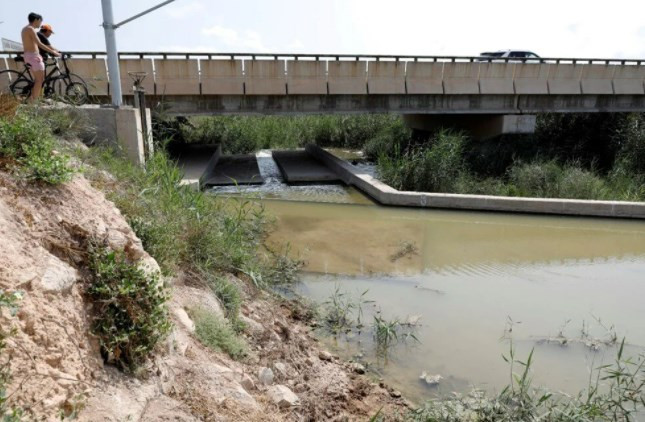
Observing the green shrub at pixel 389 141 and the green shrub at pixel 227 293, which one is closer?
the green shrub at pixel 227 293

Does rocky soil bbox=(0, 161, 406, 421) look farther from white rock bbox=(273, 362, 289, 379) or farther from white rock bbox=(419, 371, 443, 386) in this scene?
white rock bbox=(419, 371, 443, 386)

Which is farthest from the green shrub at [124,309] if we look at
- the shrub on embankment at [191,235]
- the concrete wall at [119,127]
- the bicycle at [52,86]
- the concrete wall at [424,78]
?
the concrete wall at [424,78]

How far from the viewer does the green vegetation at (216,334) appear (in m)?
4.02

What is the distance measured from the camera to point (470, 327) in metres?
5.60

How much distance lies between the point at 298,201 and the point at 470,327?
6.67 metres

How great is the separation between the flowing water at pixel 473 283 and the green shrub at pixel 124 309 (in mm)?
2358

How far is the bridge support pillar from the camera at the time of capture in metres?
15.6

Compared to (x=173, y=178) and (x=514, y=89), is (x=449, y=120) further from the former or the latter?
(x=173, y=178)

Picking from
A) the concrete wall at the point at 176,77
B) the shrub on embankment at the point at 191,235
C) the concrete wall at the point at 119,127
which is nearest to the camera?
the shrub on embankment at the point at 191,235

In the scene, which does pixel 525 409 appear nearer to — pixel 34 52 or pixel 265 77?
pixel 34 52

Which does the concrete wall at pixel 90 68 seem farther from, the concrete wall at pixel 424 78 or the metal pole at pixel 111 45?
the concrete wall at pixel 424 78

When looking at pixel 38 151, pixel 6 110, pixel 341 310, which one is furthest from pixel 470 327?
pixel 6 110

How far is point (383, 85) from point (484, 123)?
4.45 metres

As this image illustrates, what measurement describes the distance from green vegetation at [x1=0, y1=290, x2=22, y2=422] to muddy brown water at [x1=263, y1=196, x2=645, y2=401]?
3199 millimetres
